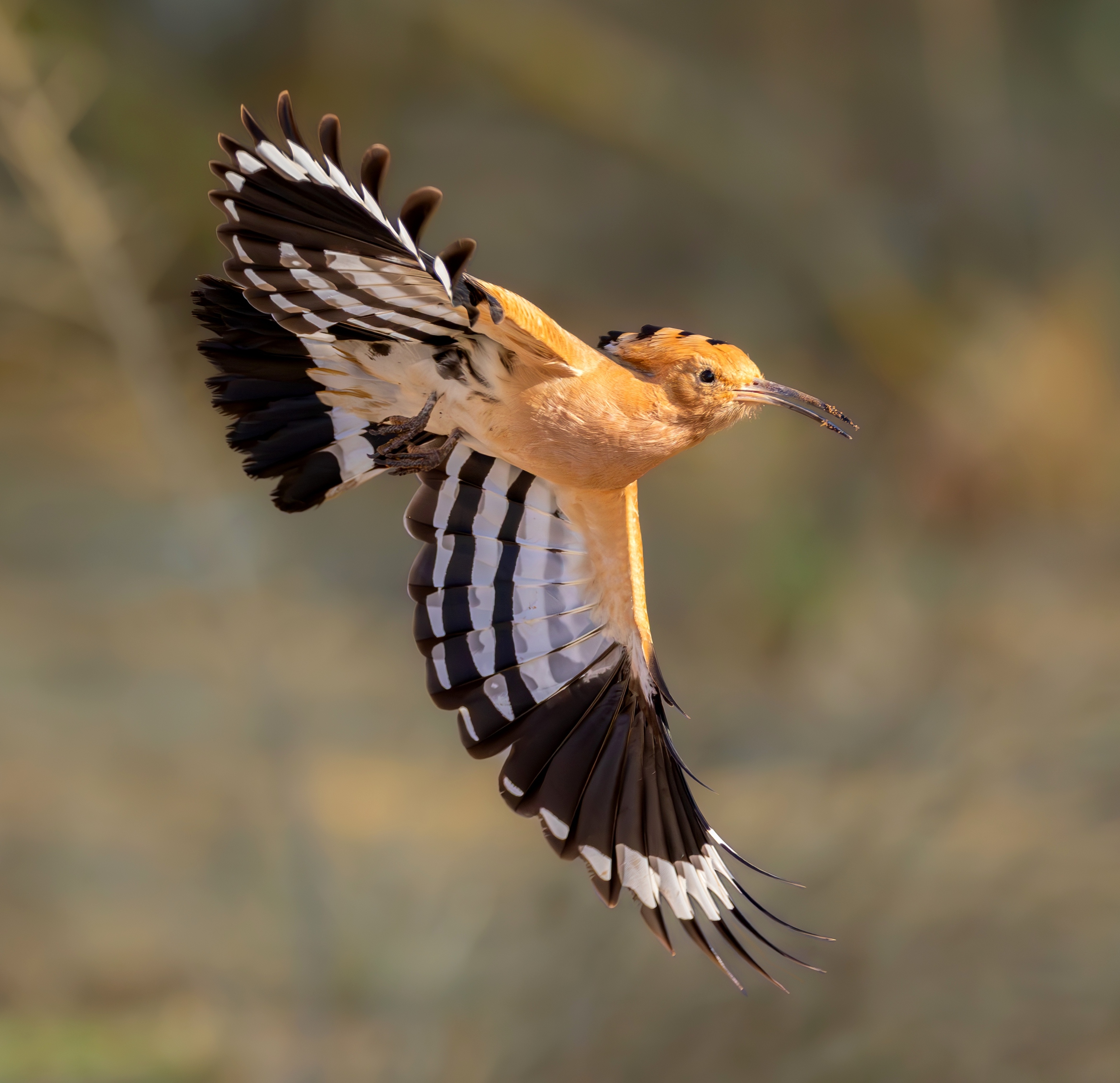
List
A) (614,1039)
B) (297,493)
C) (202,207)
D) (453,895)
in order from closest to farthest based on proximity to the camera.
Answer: (297,493), (614,1039), (453,895), (202,207)

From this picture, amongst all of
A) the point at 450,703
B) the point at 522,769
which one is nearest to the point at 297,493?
the point at 450,703

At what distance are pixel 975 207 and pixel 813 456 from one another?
94 cm

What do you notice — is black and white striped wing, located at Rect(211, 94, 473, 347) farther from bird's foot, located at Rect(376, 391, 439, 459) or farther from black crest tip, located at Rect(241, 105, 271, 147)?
bird's foot, located at Rect(376, 391, 439, 459)

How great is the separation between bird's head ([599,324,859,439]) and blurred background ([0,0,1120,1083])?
1273 millimetres

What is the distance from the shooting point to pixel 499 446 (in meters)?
1.09

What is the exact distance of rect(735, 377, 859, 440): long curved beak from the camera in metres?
1.12

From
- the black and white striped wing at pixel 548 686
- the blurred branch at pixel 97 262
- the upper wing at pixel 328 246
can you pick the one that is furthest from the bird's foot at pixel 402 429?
the blurred branch at pixel 97 262

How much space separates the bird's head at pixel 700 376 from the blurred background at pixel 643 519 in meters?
1.27

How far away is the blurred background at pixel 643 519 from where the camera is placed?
2.51m

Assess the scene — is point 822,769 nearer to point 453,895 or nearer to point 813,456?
point 453,895

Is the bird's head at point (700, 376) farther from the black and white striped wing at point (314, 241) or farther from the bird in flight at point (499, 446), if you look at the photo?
the black and white striped wing at point (314, 241)

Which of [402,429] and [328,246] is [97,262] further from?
[328,246]

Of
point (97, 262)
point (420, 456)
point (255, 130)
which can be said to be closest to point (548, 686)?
point (420, 456)

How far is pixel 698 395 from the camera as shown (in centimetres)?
109
